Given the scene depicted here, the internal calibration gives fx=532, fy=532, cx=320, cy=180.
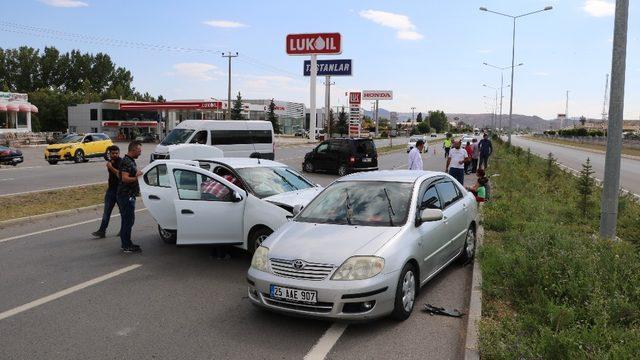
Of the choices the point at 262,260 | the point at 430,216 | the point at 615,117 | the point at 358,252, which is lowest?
the point at 262,260

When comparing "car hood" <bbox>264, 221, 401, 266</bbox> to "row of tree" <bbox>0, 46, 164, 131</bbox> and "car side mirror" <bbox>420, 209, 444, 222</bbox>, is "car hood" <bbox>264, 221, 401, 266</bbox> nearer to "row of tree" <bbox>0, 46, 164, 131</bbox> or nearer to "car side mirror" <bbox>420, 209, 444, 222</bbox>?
"car side mirror" <bbox>420, 209, 444, 222</bbox>

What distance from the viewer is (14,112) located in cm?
6394

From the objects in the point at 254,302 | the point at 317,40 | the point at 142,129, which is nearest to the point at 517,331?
the point at 254,302

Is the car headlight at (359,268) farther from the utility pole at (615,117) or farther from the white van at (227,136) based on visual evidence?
the white van at (227,136)

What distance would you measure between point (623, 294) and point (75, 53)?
4889 inches

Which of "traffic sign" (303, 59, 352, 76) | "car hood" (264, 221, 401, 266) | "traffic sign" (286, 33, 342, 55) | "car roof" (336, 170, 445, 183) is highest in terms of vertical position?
"traffic sign" (286, 33, 342, 55)

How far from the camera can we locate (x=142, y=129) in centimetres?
7694

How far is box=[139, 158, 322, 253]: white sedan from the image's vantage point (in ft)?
23.7

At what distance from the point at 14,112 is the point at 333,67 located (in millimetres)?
38915

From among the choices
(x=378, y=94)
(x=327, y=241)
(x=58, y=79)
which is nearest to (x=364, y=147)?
(x=327, y=241)

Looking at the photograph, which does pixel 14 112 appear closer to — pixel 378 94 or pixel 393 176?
pixel 393 176

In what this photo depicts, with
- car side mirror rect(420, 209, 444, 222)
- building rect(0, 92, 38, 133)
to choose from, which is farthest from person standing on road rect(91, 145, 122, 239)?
building rect(0, 92, 38, 133)

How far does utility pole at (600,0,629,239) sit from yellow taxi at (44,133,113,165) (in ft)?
86.7

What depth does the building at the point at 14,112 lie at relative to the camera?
60.7m
